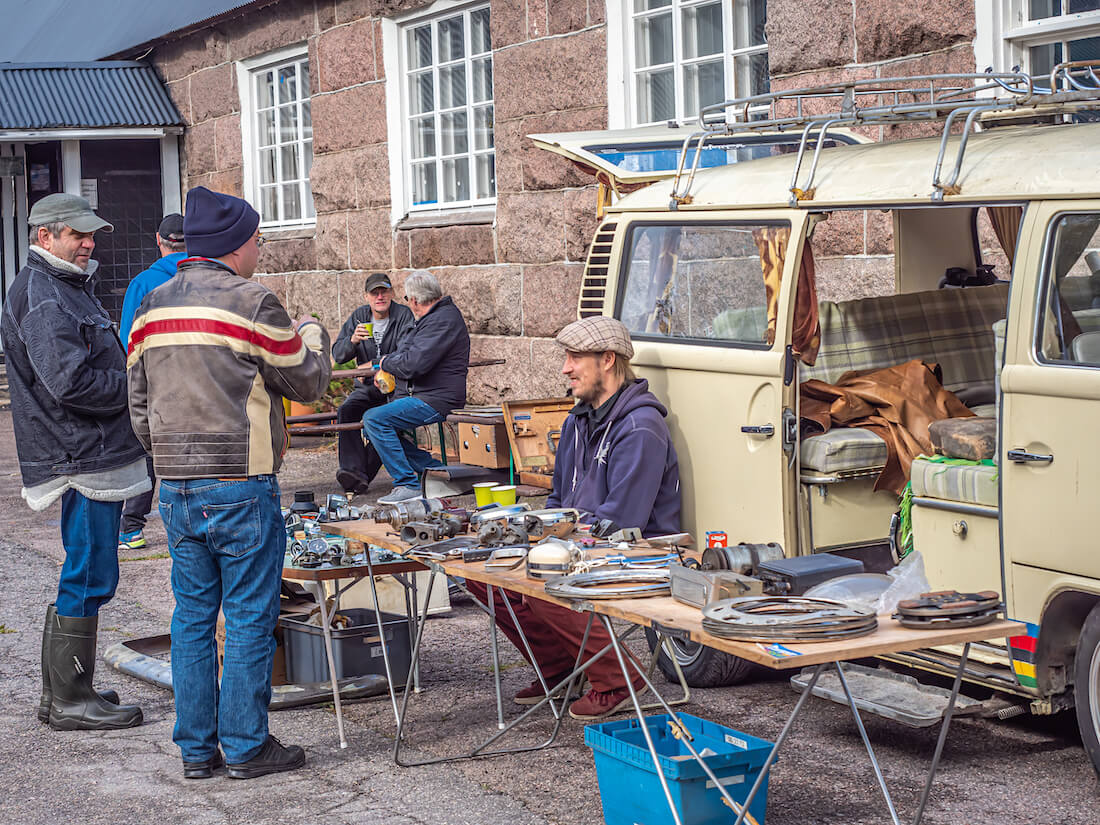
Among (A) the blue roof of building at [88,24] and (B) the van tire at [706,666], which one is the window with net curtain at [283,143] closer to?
(A) the blue roof of building at [88,24]

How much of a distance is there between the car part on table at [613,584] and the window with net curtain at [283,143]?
1253cm

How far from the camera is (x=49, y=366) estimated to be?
5.88 m

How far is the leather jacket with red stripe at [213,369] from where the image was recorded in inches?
206

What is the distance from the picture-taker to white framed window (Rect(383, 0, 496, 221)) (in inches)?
545

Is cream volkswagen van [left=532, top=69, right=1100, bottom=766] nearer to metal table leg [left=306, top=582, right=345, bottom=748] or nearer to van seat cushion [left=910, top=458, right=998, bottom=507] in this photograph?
van seat cushion [left=910, top=458, right=998, bottom=507]

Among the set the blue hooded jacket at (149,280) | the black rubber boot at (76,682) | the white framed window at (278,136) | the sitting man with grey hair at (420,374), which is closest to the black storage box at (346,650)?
the black rubber boot at (76,682)

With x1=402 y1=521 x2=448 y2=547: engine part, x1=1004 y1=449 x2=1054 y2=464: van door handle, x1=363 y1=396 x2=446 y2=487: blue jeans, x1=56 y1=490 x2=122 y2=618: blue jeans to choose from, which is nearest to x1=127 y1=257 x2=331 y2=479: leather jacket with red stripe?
x1=402 y1=521 x2=448 y2=547: engine part

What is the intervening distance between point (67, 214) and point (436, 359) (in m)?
4.68

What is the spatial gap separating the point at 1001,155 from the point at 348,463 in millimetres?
7553

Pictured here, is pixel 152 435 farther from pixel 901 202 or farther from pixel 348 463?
pixel 348 463

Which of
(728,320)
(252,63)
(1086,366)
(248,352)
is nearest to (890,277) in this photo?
(728,320)

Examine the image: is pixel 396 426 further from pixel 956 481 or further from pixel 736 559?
pixel 736 559

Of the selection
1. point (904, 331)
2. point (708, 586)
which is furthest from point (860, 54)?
point (708, 586)

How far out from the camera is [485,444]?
35.9 feet
